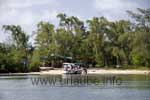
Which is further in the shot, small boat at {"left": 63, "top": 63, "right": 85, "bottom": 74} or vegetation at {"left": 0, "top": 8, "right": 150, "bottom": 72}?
vegetation at {"left": 0, "top": 8, "right": 150, "bottom": 72}

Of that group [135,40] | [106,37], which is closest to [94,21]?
[106,37]

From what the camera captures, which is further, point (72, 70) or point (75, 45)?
point (75, 45)

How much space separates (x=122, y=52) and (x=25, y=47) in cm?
2171

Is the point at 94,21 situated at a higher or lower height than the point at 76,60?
higher

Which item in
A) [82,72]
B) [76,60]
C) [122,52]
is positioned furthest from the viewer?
[76,60]

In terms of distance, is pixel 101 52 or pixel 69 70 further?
pixel 101 52

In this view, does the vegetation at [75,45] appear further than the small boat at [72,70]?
Yes

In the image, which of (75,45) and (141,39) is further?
(75,45)

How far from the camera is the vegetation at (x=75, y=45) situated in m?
92.8

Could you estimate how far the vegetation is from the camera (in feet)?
304

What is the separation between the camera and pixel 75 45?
328 feet

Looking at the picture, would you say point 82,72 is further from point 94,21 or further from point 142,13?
point 94,21

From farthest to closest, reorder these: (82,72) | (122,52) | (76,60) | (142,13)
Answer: (76,60) < (122,52) < (142,13) < (82,72)

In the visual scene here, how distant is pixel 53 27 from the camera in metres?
103
